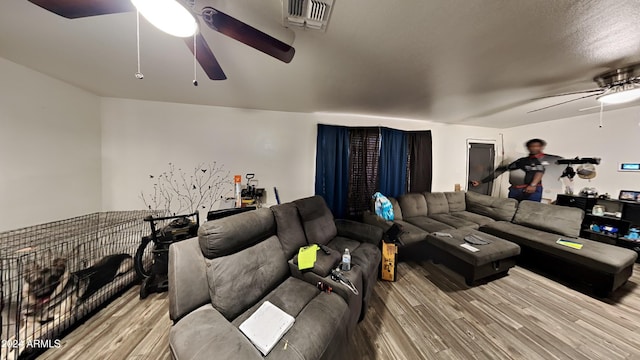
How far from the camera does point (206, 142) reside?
2.81 m

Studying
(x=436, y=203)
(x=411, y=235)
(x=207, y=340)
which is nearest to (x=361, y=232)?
(x=411, y=235)

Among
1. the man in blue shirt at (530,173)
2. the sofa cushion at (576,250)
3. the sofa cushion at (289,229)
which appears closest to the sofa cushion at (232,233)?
the sofa cushion at (289,229)

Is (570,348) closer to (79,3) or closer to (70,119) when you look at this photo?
(79,3)

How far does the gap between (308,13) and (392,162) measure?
2915 mm

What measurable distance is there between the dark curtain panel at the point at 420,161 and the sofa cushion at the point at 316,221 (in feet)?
7.34

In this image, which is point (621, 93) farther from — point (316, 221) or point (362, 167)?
point (316, 221)

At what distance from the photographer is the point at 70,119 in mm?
2131

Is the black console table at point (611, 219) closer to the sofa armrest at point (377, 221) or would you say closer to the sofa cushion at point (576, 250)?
the sofa cushion at point (576, 250)

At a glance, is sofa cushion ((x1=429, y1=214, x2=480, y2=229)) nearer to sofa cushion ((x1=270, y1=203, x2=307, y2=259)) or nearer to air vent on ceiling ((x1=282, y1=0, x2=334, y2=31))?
sofa cushion ((x1=270, y1=203, x2=307, y2=259))

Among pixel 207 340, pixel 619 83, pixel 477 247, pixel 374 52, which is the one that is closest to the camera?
pixel 207 340

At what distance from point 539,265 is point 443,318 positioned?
2027mm

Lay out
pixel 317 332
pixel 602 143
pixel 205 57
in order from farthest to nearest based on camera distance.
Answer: pixel 602 143 → pixel 205 57 → pixel 317 332

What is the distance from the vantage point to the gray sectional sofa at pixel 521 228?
77.9 inches

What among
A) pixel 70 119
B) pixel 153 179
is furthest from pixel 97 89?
pixel 153 179
